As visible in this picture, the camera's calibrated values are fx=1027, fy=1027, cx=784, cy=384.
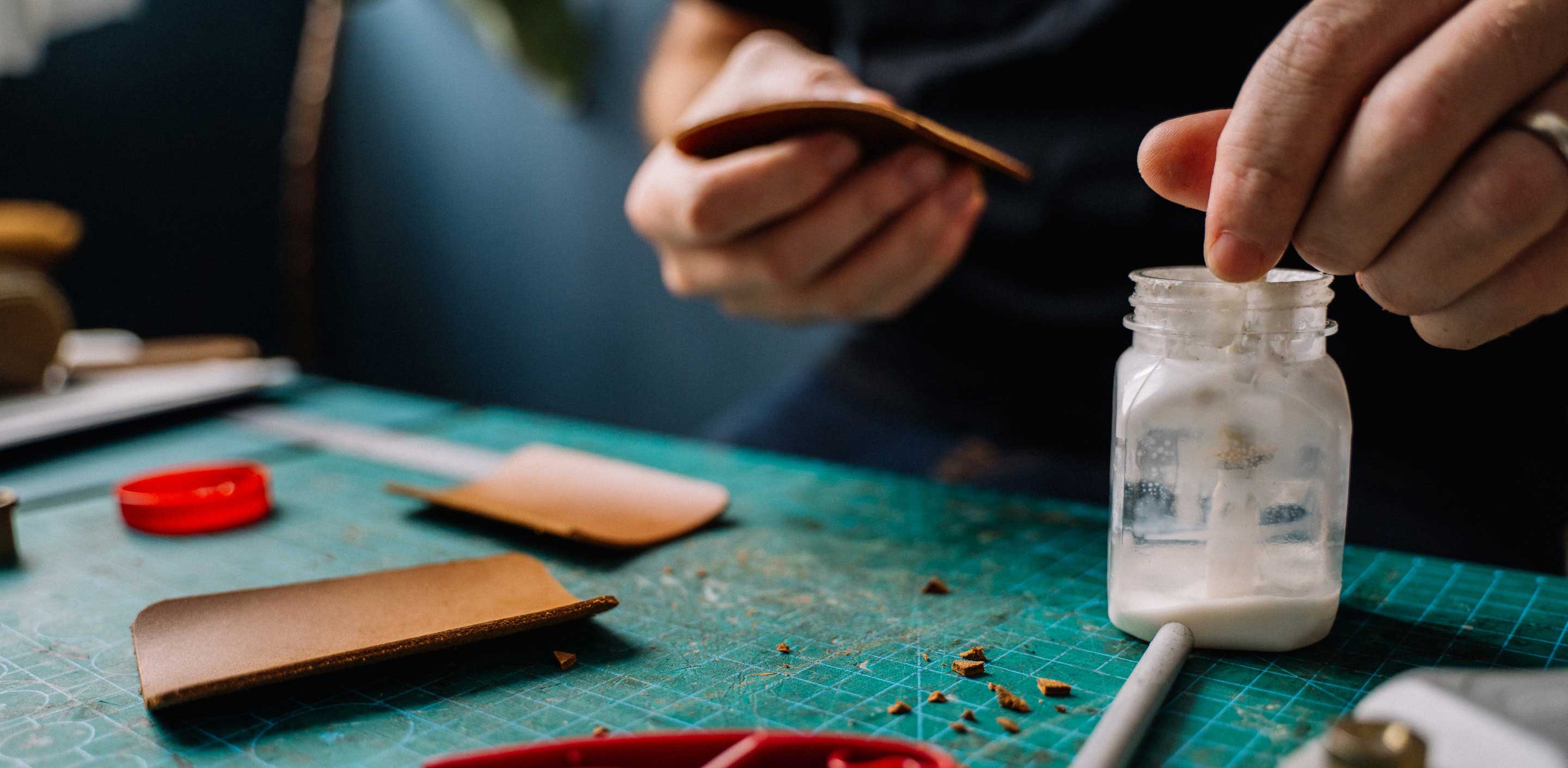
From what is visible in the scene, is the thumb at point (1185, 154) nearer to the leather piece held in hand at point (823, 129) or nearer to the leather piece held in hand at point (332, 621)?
the leather piece held in hand at point (823, 129)

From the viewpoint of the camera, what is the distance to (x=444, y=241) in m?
3.21

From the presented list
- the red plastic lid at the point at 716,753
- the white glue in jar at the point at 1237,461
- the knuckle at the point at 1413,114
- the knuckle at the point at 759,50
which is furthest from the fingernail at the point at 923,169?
the red plastic lid at the point at 716,753

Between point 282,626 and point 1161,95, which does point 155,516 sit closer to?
point 282,626

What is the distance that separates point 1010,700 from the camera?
58 centimetres

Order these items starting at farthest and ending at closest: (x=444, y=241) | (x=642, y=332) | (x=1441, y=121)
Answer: (x=444, y=241)
(x=642, y=332)
(x=1441, y=121)

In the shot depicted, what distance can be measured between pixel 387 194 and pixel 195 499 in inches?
101

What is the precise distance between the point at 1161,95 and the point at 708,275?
59 cm

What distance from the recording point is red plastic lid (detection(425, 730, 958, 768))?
1.63 ft

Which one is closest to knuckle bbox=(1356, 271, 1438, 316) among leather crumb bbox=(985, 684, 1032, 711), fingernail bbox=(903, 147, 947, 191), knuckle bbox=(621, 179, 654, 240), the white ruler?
leather crumb bbox=(985, 684, 1032, 711)

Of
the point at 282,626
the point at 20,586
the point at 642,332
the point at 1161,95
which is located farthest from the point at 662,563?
the point at 642,332

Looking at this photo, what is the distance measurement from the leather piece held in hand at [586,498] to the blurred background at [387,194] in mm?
1432

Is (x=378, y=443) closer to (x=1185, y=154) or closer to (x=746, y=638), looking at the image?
(x=746, y=638)

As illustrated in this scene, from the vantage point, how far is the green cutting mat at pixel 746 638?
1.87ft

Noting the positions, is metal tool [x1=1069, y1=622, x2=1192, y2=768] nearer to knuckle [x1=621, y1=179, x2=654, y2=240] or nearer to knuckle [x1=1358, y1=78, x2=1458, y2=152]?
knuckle [x1=1358, y1=78, x2=1458, y2=152]
